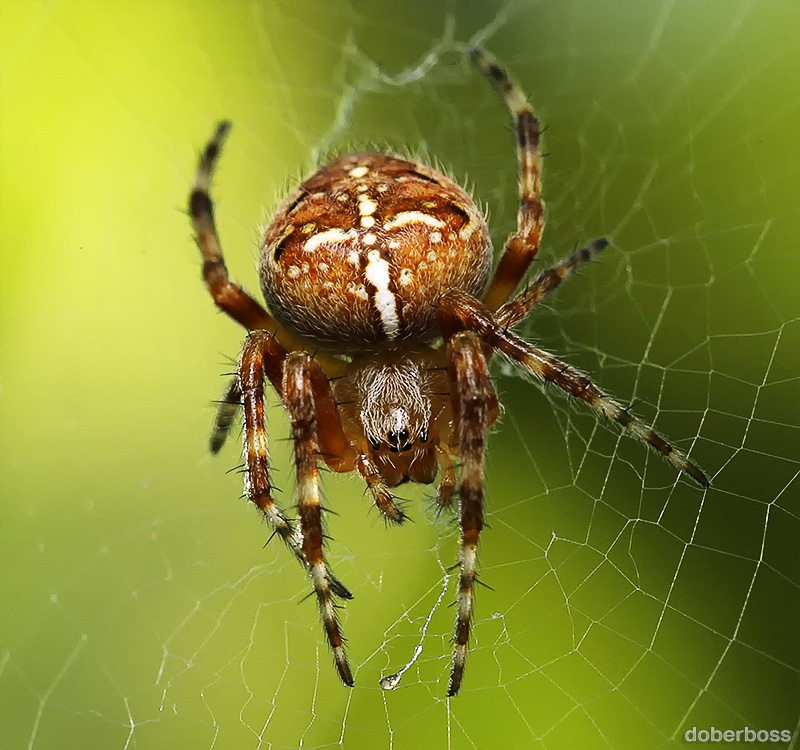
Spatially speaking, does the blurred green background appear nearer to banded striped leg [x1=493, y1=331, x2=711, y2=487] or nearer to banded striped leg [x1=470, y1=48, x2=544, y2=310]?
banded striped leg [x1=493, y1=331, x2=711, y2=487]

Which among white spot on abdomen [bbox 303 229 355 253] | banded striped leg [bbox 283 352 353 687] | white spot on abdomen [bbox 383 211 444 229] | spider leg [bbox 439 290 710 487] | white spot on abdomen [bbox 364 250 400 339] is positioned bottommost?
banded striped leg [bbox 283 352 353 687]

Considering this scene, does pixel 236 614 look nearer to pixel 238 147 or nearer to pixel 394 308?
pixel 394 308

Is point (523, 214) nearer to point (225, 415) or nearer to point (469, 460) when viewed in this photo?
point (469, 460)

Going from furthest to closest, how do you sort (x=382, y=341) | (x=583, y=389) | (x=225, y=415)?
(x=225, y=415) → (x=382, y=341) → (x=583, y=389)

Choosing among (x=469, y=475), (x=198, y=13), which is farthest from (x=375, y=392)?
(x=198, y=13)

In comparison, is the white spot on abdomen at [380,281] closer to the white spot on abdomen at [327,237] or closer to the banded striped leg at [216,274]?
the white spot on abdomen at [327,237]

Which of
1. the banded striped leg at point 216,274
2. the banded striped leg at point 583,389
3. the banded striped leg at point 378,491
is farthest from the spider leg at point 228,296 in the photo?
the banded striped leg at point 583,389

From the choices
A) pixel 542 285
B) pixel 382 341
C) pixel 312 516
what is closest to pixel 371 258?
pixel 382 341

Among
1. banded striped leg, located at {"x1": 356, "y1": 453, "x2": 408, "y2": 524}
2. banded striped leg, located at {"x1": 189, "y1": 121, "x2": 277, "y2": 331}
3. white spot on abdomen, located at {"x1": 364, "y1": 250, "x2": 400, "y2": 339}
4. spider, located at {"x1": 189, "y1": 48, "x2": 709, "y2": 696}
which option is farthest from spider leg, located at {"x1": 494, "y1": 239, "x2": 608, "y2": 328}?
banded striped leg, located at {"x1": 189, "y1": 121, "x2": 277, "y2": 331}
